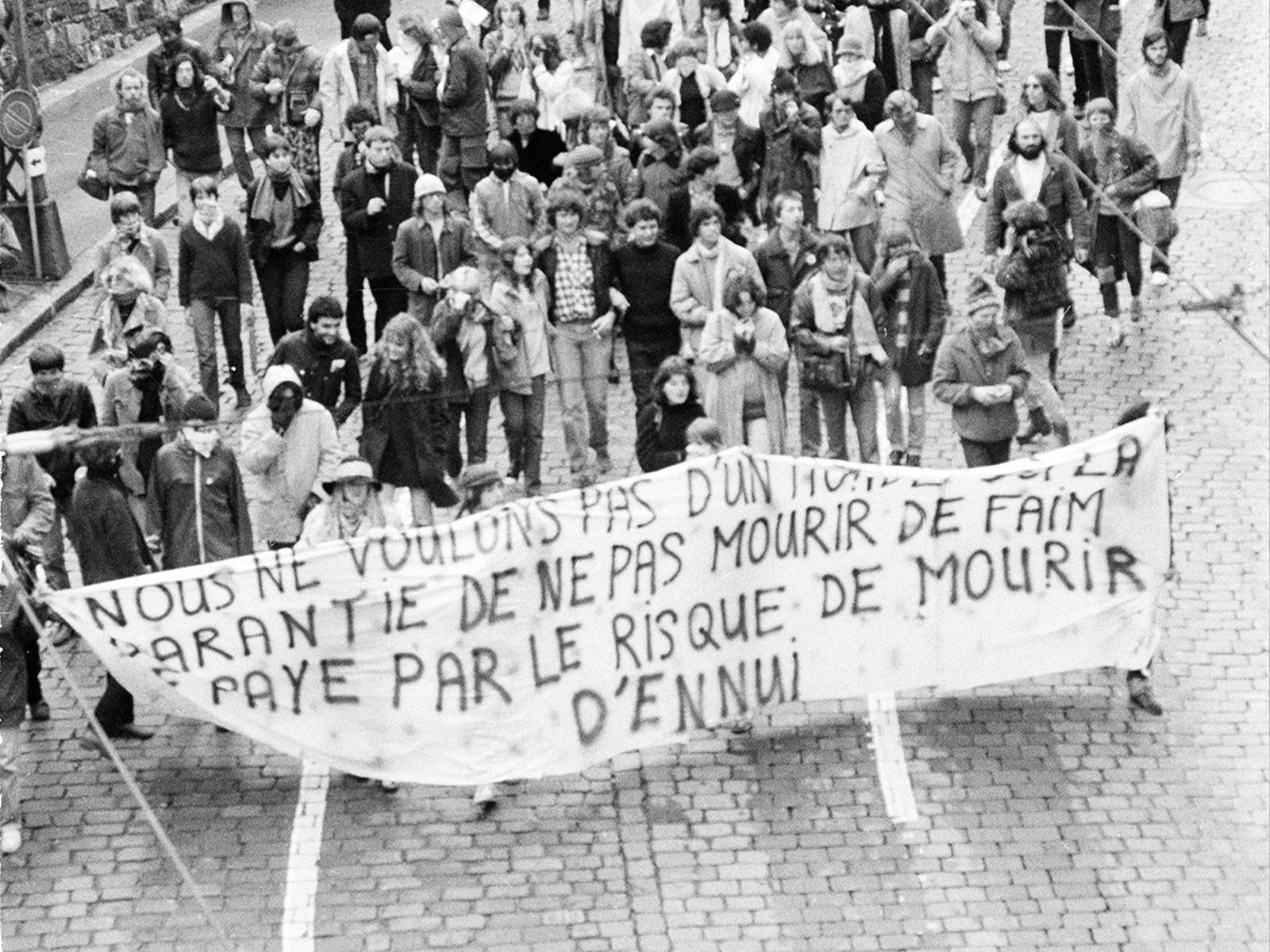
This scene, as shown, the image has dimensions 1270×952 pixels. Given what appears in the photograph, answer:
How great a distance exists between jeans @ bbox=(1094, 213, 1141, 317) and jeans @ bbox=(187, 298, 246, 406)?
561 cm

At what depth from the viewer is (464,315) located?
15.1 meters

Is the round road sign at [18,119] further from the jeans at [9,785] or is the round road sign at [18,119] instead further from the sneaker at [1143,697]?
the sneaker at [1143,697]

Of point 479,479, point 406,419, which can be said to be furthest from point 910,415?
point 479,479

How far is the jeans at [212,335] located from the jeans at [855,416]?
3.91 meters

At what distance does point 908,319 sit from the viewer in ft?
50.3

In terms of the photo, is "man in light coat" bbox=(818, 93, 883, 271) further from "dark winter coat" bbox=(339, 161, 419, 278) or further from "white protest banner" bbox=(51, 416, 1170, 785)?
"white protest banner" bbox=(51, 416, 1170, 785)

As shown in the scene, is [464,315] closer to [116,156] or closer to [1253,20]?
[116,156]

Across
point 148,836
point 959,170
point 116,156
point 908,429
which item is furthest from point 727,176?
point 148,836

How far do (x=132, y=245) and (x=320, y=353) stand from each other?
2158mm

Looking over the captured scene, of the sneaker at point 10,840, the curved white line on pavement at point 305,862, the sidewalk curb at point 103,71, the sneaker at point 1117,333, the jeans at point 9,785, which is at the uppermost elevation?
the jeans at point 9,785

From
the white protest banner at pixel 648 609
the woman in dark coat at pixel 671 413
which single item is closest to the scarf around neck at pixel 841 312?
the woman in dark coat at pixel 671 413

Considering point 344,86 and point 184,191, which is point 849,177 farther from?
point 184,191

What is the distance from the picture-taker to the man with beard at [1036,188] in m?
16.8

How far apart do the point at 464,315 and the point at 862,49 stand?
5.69m
